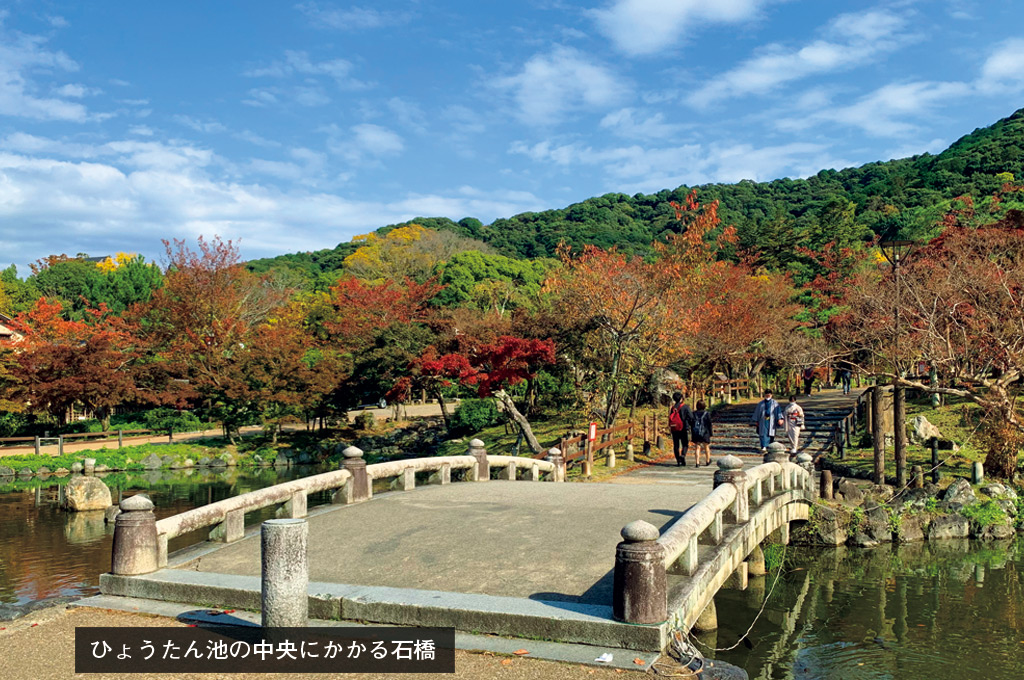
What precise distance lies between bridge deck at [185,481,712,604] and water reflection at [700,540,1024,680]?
235cm

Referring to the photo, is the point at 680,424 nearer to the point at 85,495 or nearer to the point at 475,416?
the point at 85,495

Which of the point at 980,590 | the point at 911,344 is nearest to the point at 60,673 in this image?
the point at 980,590

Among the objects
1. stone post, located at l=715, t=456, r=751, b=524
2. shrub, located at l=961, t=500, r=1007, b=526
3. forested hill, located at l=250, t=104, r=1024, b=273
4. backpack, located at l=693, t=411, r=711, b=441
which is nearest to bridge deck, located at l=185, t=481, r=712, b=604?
stone post, located at l=715, t=456, r=751, b=524

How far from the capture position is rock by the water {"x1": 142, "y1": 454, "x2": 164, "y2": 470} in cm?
3216

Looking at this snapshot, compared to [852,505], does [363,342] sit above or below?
above

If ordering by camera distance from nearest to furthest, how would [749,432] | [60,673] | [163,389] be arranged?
[60,673] → [749,432] → [163,389]

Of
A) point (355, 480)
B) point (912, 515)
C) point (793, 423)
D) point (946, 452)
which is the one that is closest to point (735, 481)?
point (355, 480)

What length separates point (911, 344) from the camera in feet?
74.8

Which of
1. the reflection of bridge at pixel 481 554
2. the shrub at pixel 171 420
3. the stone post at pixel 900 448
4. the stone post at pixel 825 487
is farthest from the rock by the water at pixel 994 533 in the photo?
the shrub at pixel 171 420

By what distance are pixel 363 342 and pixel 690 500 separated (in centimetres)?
2599

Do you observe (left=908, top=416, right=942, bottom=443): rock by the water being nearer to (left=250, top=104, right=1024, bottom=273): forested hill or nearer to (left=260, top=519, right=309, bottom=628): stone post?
(left=250, top=104, right=1024, bottom=273): forested hill

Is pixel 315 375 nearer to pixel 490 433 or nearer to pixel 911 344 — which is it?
pixel 490 433

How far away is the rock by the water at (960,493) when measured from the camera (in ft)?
60.5

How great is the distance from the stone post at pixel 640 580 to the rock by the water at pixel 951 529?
14568 mm
